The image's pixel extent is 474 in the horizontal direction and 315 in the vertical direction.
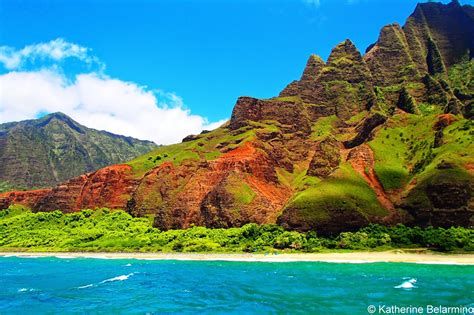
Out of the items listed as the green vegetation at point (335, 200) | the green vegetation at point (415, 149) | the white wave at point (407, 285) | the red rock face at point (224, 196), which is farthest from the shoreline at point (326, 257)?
the green vegetation at point (415, 149)

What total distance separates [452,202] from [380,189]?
28886 millimetres

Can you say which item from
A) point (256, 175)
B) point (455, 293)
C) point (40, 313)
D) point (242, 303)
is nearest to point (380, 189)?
point (256, 175)

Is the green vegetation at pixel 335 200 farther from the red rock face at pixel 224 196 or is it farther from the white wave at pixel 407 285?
the white wave at pixel 407 285

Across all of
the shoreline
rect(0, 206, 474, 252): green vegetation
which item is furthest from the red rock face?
the shoreline

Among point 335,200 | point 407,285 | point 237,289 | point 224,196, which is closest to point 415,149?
point 335,200

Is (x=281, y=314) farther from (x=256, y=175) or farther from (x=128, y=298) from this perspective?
(x=256, y=175)

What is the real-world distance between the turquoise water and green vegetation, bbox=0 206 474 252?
26629 mm

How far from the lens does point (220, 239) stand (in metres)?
146

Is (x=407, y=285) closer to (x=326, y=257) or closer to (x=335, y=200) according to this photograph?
(x=326, y=257)

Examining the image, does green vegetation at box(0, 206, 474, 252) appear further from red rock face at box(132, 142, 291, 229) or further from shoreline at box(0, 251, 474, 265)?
red rock face at box(132, 142, 291, 229)

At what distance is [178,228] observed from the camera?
170000 millimetres

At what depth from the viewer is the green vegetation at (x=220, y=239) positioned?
12625 cm

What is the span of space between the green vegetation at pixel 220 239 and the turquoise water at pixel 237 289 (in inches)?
1048

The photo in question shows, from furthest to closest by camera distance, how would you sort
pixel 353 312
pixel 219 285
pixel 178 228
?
pixel 178 228 < pixel 219 285 < pixel 353 312
